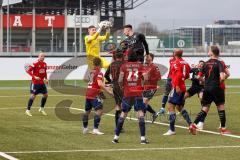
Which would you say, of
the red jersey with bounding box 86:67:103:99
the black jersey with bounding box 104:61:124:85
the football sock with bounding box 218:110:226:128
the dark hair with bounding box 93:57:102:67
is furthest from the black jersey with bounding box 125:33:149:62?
the football sock with bounding box 218:110:226:128

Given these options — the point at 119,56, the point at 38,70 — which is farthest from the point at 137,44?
the point at 38,70

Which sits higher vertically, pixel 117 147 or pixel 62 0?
pixel 62 0

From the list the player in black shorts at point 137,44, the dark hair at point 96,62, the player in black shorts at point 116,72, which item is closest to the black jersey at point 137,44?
the player in black shorts at point 137,44

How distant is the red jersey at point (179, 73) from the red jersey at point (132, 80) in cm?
215

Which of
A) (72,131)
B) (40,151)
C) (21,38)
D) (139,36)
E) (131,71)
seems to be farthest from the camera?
(21,38)

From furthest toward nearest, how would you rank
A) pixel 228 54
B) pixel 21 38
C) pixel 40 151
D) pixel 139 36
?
pixel 21 38, pixel 228 54, pixel 139 36, pixel 40 151

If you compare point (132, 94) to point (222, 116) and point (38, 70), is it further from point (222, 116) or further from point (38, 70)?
point (38, 70)

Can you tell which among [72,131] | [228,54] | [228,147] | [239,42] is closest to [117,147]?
[228,147]

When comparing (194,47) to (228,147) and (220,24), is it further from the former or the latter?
(228,147)

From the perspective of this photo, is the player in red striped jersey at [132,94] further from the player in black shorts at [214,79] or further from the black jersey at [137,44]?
the player in black shorts at [214,79]

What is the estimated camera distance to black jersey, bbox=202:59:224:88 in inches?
619

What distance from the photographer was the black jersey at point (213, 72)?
51.6 ft

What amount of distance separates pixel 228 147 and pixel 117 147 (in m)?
2.21

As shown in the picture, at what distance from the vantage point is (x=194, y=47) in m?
63.2
